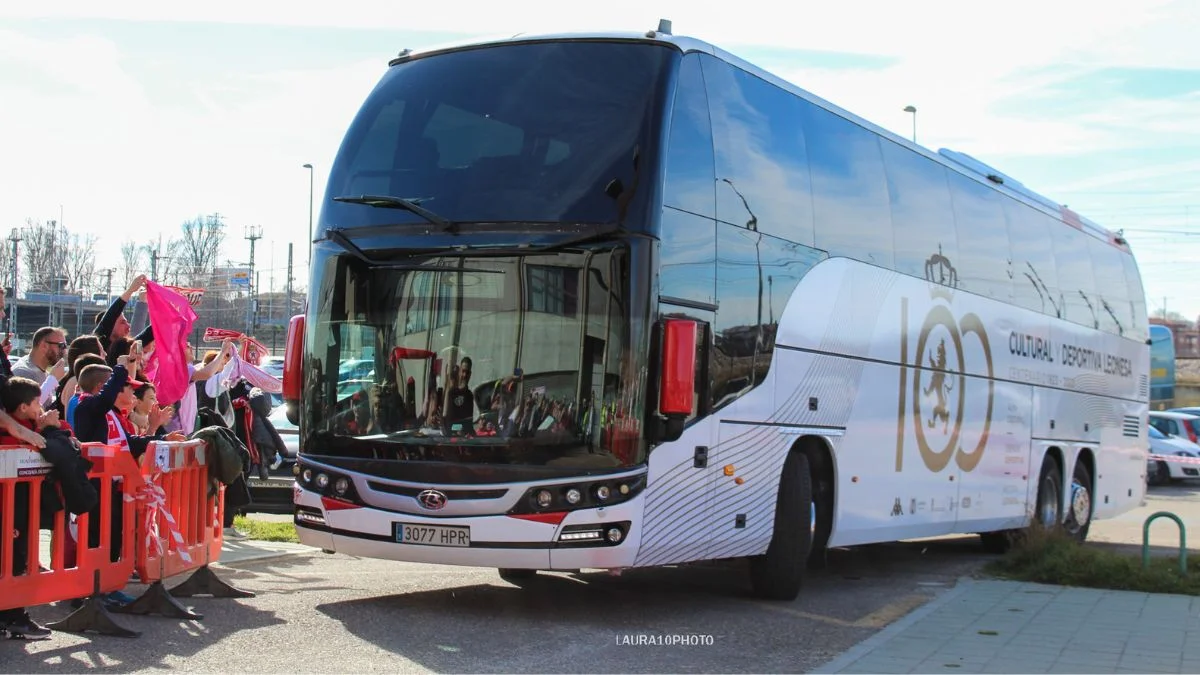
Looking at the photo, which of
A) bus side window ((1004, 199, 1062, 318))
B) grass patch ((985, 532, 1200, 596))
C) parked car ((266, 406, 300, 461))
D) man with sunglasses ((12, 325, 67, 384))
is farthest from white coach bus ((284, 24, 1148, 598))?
parked car ((266, 406, 300, 461))

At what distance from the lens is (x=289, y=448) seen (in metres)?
21.5

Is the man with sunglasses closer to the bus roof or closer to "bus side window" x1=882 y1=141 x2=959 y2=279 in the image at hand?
the bus roof

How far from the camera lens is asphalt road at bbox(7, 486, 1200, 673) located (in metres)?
7.73

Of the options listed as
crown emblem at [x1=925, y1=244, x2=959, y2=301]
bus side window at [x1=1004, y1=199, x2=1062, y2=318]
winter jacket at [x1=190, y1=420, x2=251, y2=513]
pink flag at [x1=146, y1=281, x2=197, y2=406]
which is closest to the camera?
winter jacket at [x1=190, y1=420, x2=251, y2=513]

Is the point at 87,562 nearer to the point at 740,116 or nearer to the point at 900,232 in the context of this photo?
the point at 740,116

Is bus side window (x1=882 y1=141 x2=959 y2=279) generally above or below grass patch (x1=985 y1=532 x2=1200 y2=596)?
above

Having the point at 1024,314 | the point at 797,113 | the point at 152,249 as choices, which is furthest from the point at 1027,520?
the point at 152,249

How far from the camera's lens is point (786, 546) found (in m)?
10.9

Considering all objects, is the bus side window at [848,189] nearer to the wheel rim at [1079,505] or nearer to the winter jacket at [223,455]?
the winter jacket at [223,455]

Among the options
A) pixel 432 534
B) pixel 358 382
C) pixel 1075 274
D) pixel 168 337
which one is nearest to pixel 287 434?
pixel 168 337

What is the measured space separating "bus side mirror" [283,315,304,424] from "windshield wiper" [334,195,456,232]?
1142 mm

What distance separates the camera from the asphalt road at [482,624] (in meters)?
7.73

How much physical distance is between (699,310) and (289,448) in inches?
513

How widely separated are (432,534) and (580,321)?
5.75 feet
